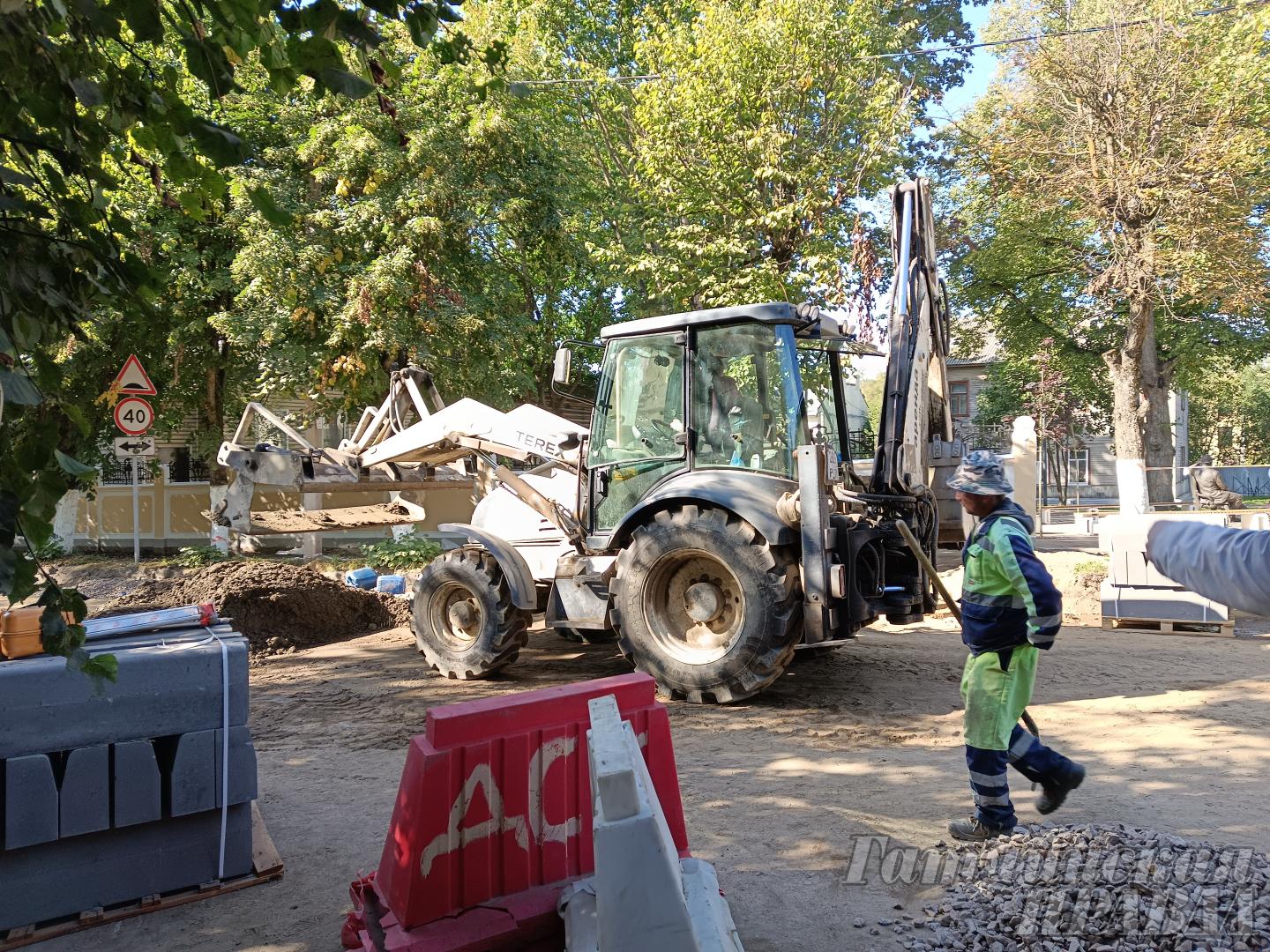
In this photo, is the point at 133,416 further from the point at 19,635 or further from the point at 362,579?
the point at 19,635

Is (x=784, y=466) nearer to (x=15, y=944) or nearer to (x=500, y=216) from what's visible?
(x=15, y=944)

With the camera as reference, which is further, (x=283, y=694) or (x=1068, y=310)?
(x=1068, y=310)

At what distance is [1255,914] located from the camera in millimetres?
3119

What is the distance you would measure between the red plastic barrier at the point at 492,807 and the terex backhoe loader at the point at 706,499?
2.91 m

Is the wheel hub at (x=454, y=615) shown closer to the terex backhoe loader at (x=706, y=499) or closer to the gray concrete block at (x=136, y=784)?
the terex backhoe loader at (x=706, y=499)

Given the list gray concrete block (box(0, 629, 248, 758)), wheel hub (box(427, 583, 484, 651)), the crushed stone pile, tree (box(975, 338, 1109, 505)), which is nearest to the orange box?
gray concrete block (box(0, 629, 248, 758))

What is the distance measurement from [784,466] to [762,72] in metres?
9.99

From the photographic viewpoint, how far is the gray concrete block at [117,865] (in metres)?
3.45

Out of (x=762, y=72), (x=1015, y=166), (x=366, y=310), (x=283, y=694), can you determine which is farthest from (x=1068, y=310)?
(x=283, y=694)

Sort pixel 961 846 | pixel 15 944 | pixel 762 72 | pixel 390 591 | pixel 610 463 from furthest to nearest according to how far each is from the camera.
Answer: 1. pixel 762 72
2. pixel 390 591
3. pixel 610 463
4. pixel 961 846
5. pixel 15 944

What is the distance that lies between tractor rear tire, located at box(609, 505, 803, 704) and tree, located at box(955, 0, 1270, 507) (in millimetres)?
9723

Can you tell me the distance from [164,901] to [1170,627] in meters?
9.64

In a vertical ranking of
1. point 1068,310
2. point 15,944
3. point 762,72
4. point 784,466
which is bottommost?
point 15,944

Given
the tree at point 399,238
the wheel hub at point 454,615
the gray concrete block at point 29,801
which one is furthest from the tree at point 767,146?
the gray concrete block at point 29,801
